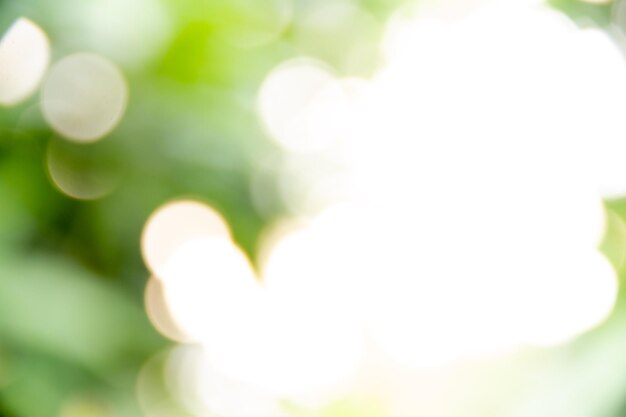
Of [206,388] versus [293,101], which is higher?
[293,101]

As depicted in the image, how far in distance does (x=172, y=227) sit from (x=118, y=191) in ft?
0.09

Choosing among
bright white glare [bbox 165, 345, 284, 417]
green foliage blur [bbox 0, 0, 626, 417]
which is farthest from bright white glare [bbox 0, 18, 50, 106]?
bright white glare [bbox 165, 345, 284, 417]

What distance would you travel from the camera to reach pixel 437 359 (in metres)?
0.30

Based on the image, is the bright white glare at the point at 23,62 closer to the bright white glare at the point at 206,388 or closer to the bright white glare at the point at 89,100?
the bright white glare at the point at 89,100

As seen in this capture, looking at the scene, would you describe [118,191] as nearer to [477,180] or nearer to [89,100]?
[89,100]

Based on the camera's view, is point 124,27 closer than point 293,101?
Yes

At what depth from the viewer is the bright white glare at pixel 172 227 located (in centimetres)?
31

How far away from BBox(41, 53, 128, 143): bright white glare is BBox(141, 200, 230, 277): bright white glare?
38mm

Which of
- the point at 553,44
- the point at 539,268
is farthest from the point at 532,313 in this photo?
the point at 553,44

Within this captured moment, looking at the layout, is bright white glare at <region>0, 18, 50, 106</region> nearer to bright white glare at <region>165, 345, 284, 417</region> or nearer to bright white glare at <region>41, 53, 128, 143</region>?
bright white glare at <region>41, 53, 128, 143</region>

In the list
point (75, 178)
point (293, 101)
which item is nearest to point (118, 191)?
point (75, 178)

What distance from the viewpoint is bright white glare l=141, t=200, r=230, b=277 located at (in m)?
0.31

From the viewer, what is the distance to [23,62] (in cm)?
28

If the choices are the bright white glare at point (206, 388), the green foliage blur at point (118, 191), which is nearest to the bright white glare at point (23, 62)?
the green foliage blur at point (118, 191)
